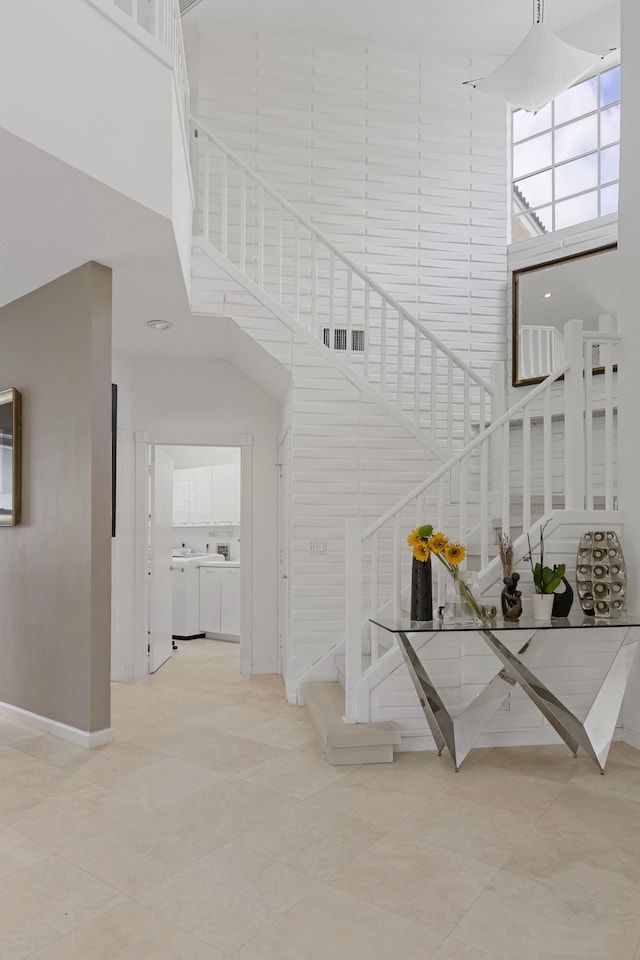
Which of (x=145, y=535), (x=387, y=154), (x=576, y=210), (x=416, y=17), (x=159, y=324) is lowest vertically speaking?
(x=145, y=535)

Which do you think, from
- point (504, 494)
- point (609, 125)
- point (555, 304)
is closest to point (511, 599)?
point (504, 494)

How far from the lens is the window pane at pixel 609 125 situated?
6.30 meters

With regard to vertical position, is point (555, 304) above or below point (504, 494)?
above

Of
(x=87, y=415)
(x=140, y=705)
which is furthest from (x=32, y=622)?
(x=87, y=415)

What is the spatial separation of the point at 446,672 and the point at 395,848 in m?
1.34

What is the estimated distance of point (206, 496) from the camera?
8609 mm

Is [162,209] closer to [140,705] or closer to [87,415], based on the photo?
[87,415]

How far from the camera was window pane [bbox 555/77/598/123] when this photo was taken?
6.49 meters

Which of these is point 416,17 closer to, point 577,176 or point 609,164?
point 577,176

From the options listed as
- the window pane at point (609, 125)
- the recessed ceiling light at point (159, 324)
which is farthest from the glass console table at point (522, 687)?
the window pane at point (609, 125)

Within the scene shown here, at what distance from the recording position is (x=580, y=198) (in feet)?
21.1

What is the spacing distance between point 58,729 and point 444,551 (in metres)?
2.52

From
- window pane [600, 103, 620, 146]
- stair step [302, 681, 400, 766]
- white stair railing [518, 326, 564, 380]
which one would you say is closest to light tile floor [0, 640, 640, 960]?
stair step [302, 681, 400, 766]

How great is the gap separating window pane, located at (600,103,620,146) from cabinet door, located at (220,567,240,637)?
17.8 feet
